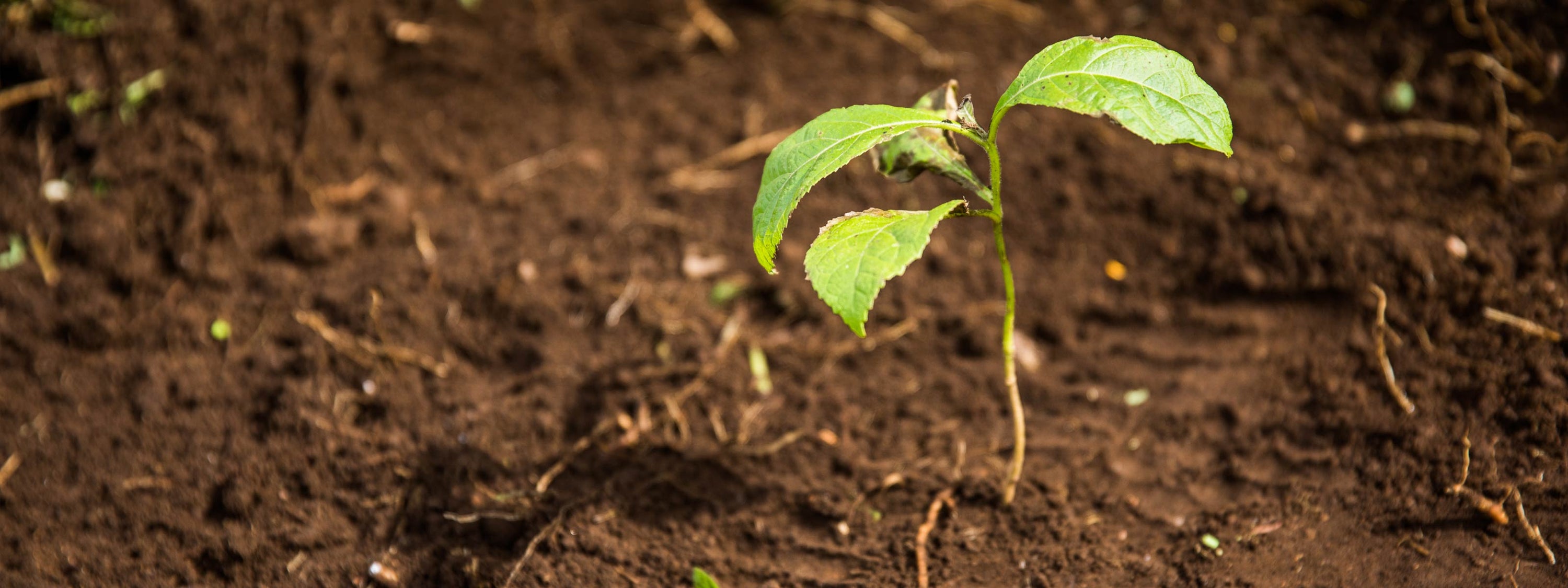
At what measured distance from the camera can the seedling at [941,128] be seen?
51.6 inches

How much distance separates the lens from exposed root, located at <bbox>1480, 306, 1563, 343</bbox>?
6.02 ft

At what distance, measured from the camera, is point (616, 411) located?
2.06 m

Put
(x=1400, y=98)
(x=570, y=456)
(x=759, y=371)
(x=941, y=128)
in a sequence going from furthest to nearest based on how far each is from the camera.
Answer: (x=1400, y=98) < (x=759, y=371) < (x=570, y=456) < (x=941, y=128)

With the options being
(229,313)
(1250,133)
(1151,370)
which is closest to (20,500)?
(229,313)

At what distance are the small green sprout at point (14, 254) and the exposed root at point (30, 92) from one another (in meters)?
0.38

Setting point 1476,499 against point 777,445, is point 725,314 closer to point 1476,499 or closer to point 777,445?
point 777,445

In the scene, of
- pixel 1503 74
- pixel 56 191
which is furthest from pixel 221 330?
pixel 1503 74

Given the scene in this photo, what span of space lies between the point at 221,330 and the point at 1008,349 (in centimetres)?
181

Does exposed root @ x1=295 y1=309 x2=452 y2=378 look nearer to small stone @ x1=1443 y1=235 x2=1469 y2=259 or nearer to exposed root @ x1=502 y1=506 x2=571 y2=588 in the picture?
exposed root @ x1=502 y1=506 x2=571 y2=588

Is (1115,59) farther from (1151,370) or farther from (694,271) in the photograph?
(694,271)

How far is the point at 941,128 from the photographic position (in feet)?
4.72

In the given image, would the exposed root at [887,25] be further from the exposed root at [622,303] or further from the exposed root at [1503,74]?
the exposed root at [1503,74]

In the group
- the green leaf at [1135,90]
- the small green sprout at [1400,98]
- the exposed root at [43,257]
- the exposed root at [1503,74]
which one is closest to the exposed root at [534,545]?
the green leaf at [1135,90]

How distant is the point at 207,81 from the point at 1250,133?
271 cm
